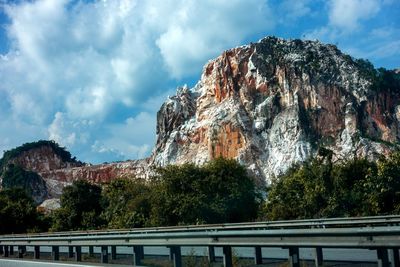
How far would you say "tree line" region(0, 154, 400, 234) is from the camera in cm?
3584

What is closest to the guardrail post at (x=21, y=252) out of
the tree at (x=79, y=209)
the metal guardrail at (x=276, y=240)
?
the metal guardrail at (x=276, y=240)

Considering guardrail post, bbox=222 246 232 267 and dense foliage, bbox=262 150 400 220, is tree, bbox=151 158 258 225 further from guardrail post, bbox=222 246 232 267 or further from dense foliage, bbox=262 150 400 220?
guardrail post, bbox=222 246 232 267

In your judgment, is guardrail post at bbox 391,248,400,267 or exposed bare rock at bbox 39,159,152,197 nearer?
guardrail post at bbox 391,248,400,267

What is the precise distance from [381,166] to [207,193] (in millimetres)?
17797

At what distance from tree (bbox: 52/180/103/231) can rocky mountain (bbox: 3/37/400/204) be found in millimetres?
60115

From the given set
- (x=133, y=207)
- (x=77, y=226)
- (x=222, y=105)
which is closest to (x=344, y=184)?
(x=133, y=207)

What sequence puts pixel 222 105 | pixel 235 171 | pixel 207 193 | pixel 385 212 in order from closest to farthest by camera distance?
1. pixel 385 212
2. pixel 207 193
3. pixel 235 171
4. pixel 222 105

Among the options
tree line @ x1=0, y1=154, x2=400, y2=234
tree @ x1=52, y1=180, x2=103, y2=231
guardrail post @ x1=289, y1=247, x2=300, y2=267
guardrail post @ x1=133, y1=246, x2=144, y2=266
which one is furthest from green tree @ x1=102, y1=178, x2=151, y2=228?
guardrail post @ x1=289, y1=247, x2=300, y2=267

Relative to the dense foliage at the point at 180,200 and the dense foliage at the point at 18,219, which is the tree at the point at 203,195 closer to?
the dense foliage at the point at 180,200

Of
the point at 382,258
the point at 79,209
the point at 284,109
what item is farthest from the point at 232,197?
the point at 284,109

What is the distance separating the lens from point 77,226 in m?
61.8

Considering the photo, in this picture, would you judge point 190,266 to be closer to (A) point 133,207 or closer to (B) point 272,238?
(B) point 272,238

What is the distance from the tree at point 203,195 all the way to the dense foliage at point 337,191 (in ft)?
11.4

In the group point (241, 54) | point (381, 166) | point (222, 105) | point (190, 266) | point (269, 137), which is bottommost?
point (190, 266)
